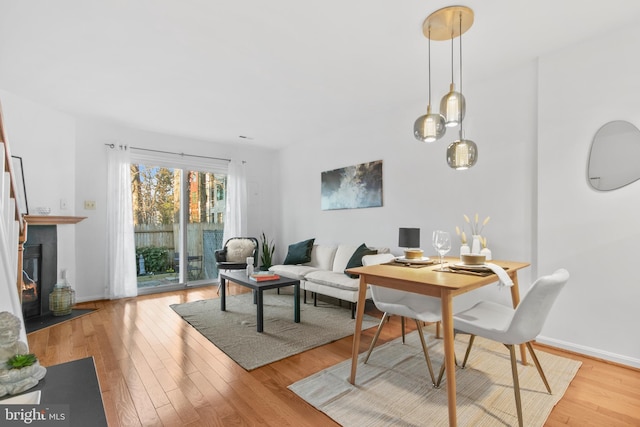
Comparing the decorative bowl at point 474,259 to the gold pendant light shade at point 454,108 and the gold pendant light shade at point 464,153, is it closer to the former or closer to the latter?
the gold pendant light shade at point 464,153

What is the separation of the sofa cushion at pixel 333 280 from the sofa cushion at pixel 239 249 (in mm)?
1427

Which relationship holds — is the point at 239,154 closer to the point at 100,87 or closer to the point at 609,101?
the point at 100,87

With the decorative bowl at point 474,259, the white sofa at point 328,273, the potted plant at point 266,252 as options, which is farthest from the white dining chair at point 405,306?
the potted plant at point 266,252

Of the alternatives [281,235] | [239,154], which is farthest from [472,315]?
[239,154]

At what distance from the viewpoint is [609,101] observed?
237cm

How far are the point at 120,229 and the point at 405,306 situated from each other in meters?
4.15

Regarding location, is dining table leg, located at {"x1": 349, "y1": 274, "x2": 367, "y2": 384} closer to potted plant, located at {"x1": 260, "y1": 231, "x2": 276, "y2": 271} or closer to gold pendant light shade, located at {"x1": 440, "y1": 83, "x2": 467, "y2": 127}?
gold pendant light shade, located at {"x1": 440, "y1": 83, "x2": 467, "y2": 127}

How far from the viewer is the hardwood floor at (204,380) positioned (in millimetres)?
1720

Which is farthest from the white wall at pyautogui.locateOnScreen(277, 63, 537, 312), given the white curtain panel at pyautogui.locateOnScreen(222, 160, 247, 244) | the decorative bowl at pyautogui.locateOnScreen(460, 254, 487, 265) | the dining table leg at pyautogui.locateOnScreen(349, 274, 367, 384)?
the dining table leg at pyautogui.locateOnScreen(349, 274, 367, 384)

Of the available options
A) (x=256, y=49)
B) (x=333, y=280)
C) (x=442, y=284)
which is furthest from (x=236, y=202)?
(x=442, y=284)

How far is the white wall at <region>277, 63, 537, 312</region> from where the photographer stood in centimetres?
284

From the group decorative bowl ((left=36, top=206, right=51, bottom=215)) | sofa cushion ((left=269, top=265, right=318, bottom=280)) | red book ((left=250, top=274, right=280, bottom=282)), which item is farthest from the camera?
sofa cushion ((left=269, top=265, right=318, bottom=280))

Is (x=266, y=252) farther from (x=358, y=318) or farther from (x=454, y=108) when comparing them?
(x=454, y=108)

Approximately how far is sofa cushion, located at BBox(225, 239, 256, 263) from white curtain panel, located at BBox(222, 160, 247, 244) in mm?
418
